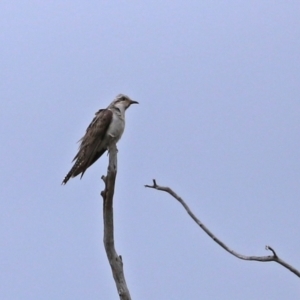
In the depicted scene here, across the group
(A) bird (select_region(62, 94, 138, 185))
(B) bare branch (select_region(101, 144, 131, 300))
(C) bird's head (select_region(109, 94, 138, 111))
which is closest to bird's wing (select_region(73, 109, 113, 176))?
(A) bird (select_region(62, 94, 138, 185))

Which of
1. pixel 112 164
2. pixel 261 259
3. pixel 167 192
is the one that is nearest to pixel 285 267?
pixel 261 259

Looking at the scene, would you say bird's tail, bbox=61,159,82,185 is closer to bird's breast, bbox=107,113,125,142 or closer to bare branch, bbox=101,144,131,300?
bird's breast, bbox=107,113,125,142

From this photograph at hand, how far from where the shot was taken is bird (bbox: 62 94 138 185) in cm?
1109

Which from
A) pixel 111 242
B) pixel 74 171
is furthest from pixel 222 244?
pixel 74 171

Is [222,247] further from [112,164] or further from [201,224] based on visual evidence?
[112,164]

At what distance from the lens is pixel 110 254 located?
8.63 metres

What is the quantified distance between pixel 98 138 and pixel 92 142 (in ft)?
0.36

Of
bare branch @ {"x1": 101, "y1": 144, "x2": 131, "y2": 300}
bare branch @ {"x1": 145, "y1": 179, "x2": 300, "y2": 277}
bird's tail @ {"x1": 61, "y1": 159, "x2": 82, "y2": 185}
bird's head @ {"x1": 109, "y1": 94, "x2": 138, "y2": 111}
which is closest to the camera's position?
bare branch @ {"x1": 145, "y1": 179, "x2": 300, "y2": 277}

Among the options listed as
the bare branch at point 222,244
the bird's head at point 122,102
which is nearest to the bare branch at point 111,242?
the bare branch at point 222,244

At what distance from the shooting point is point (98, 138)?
11.2 meters

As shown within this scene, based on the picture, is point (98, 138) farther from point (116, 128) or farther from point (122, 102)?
point (122, 102)

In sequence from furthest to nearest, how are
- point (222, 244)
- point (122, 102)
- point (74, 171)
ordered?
point (122, 102) → point (74, 171) → point (222, 244)

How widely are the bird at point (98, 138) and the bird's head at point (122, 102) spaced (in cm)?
30

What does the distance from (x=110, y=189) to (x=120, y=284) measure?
112cm
